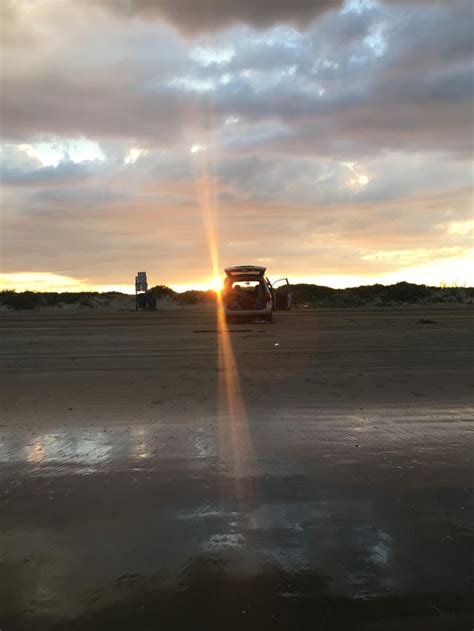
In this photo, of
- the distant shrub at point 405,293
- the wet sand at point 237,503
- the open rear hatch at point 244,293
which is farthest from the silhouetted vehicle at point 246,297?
the distant shrub at point 405,293

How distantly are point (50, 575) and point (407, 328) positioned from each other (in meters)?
15.9

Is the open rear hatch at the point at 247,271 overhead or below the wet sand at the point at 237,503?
overhead

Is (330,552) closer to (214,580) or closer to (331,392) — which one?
(214,580)

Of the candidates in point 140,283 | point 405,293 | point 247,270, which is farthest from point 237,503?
point 405,293

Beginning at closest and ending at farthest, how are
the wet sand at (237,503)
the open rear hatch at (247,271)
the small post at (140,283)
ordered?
1. the wet sand at (237,503)
2. the open rear hatch at (247,271)
3. the small post at (140,283)

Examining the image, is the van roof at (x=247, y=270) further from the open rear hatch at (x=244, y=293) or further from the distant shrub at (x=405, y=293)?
the distant shrub at (x=405, y=293)

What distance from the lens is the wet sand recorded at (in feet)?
8.95

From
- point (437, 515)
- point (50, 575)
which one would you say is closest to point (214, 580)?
point (50, 575)

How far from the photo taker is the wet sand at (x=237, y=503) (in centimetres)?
273

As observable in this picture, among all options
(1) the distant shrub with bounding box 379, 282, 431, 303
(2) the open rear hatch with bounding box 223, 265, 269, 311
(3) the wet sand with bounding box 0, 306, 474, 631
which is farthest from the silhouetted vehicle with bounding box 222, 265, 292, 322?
(1) the distant shrub with bounding box 379, 282, 431, 303

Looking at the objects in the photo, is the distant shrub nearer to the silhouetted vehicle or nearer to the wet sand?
the silhouetted vehicle

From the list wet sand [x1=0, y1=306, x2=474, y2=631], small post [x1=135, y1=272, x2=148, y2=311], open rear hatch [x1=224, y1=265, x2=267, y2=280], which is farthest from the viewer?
small post [x1=135, y1=272, x2=148, y2=311]

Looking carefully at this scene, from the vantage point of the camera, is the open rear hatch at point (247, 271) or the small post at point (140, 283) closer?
the open rear hatch at point (247, 271)

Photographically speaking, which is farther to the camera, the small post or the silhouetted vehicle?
the small post
